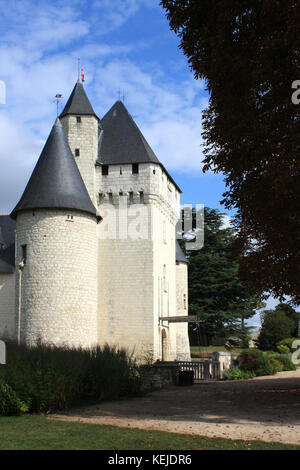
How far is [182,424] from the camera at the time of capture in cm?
928

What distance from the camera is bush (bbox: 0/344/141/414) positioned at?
36.3 ft

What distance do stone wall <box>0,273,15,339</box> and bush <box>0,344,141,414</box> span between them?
12.1m

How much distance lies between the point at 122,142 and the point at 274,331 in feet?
61.3

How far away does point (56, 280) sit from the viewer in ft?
73.1

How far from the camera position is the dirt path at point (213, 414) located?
28.0ft

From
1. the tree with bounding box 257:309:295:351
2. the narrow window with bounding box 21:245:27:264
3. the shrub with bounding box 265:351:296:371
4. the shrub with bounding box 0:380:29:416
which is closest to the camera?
the shrub with bounding box 0:380:29:416

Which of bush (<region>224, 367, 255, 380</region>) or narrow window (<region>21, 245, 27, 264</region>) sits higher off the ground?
narrow window (<region>21, 245, 27, 264</region>)

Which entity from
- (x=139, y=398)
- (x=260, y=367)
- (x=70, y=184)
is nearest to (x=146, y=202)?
(x=70, y=184)

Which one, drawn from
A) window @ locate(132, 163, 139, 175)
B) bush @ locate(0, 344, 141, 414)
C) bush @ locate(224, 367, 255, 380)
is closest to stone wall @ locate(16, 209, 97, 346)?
window @ locate(132, 163, 139, 175)

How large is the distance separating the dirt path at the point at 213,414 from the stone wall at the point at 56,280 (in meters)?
8.24

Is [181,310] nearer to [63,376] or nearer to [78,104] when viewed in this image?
[78,104]

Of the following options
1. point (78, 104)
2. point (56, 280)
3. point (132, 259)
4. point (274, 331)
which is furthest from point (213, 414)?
point (274, 331)

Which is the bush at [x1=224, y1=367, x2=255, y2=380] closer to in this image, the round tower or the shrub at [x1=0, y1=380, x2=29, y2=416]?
the round tower

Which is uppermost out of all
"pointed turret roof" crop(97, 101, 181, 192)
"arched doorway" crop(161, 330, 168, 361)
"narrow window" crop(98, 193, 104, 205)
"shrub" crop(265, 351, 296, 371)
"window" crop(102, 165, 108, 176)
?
"pointed turret roof" crop(97, 101, 181, 192)
